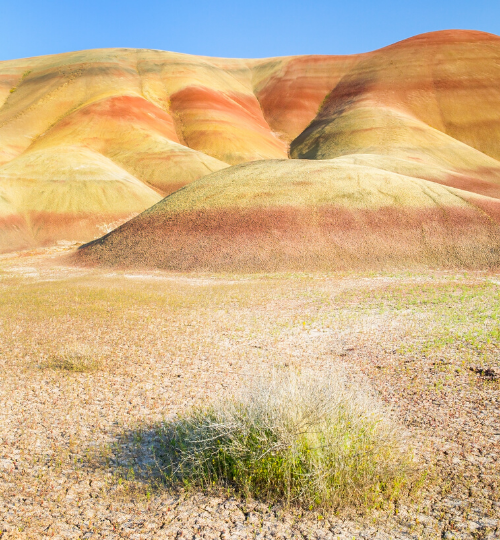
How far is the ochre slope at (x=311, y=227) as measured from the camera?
2939 cm

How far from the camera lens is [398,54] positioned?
107 metres

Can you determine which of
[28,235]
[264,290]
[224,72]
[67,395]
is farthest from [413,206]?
[224,72]

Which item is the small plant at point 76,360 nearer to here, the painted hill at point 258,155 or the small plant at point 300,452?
the small plant at point 300,452

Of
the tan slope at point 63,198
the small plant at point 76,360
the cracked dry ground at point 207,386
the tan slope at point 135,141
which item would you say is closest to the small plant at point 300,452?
the cracked dry ground at point 207,386

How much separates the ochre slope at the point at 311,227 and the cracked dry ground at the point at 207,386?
8.31 m

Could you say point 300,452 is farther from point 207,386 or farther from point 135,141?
point 135,141

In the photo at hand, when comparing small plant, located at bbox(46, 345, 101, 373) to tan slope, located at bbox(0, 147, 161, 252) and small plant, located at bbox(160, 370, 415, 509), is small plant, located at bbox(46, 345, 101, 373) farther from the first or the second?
tan slope, located at bbox(0, 147, 161, 252)

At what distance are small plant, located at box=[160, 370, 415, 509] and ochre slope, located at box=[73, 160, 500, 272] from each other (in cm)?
2183

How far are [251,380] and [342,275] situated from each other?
1700 cm

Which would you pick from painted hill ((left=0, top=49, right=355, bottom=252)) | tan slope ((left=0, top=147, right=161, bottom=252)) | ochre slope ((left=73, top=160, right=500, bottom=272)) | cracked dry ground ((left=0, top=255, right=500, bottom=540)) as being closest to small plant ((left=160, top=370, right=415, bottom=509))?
cracked dry ground ((left=0, top=255, right=500, bottom=540))

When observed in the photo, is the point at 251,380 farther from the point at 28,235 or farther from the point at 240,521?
the point at 28,235

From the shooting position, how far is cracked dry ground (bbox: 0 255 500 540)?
5574 mm

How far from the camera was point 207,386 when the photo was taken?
9695mm

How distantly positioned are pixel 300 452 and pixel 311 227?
26618mm
